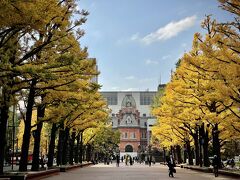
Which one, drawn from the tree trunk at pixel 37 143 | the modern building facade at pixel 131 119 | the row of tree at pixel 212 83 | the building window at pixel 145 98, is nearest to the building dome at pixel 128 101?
the modern building facade at pixel 131 119

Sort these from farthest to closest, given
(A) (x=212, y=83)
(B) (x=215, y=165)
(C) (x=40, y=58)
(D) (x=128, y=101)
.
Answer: (D) (x=128, y=101), (B) (x=215, y=165), (A) (x=212, y=83), (C) (x=40, y=58)

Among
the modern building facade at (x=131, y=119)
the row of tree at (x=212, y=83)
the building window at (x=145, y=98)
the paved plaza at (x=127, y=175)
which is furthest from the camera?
the building window at (x=145, y=98)

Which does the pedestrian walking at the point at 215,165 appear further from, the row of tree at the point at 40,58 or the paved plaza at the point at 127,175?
the row of tree at the point at 40,58

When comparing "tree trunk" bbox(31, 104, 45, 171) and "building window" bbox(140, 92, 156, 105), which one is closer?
"tree trunk" bbox(31, 104, 45, 171)

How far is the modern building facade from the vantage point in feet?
372

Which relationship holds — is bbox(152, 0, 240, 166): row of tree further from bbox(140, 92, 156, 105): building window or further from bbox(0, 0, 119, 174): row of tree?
bbox(140, 92, 156, 105): building window

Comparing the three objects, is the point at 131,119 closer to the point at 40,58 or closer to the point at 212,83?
the point at 212,83

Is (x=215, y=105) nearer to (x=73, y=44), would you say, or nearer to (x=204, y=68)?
(x=204, y=68)

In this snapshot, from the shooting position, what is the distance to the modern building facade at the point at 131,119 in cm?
11350

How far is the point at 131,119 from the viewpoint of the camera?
118m

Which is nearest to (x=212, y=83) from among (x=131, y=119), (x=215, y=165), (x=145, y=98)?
(x=215, y=165)

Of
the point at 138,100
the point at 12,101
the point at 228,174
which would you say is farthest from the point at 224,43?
the point at 138,100

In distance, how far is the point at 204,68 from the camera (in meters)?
17.8

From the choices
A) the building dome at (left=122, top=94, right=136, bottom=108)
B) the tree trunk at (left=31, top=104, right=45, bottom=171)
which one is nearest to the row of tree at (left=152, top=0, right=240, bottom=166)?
the tree trunk at (left=31, top=104, right=45, bottom=171)
